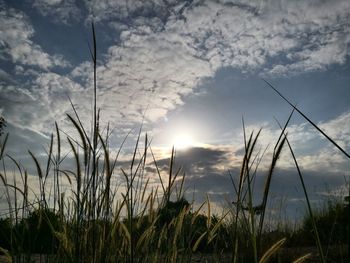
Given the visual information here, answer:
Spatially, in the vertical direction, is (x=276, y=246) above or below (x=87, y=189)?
below

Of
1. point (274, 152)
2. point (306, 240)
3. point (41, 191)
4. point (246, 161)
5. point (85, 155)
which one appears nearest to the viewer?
point (274, 152)

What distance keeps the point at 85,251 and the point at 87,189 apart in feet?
1.15

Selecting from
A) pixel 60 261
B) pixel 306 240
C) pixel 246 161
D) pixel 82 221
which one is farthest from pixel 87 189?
pixel 306 240

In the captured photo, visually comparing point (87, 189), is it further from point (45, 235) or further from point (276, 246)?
point (45, 235)

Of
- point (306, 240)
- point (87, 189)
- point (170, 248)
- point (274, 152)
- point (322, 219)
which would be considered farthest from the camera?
point (322, 219)

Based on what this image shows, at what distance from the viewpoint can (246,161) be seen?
1.31 m

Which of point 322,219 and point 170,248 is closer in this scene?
point 170,248

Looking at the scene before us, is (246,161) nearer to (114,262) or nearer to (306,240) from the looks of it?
(114,262)

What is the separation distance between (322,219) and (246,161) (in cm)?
886

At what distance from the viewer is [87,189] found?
1987mm

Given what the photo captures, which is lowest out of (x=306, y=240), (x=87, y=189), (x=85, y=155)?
(x=306, y=240)

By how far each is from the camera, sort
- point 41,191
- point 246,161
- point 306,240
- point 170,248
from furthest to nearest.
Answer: point 306,240
point 41,191
point 170,248
point 246,161

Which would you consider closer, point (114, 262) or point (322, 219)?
point (114, 262)

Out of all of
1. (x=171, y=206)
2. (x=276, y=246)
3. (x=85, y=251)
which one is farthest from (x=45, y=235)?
(x=276, y=246)
